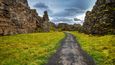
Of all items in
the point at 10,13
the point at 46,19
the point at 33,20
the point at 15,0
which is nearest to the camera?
the point at 10,13

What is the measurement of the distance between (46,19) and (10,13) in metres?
86.3

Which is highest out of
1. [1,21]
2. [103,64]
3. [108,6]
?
[108,6]

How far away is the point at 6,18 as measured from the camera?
270 ft

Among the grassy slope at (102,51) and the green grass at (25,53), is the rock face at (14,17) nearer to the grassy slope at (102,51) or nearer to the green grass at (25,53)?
the green grass at (25,53)

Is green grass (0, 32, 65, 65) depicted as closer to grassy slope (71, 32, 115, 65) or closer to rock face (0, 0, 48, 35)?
grassy slope (71, 32, 115, 65)

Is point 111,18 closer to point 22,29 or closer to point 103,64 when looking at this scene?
point 22,29

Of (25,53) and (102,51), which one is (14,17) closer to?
(25,53)

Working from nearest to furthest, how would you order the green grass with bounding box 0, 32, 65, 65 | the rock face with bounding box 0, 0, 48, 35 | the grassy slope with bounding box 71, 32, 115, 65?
the green grass with bounding box 0, 32, 65, 65, the grassy slope with bounding box 71, 32, 115, 65, the rock face with bounding box 0, 0, 48, 35

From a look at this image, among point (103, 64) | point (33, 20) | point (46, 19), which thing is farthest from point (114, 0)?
point (46, 19)

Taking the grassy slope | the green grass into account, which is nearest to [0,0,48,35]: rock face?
the green grass

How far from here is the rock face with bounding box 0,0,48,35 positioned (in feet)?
258

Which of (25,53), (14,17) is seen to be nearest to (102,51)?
(25,53)

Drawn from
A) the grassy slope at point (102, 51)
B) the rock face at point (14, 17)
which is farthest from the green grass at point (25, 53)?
the rock face at point (14, 17)

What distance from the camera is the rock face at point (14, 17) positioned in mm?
78562
